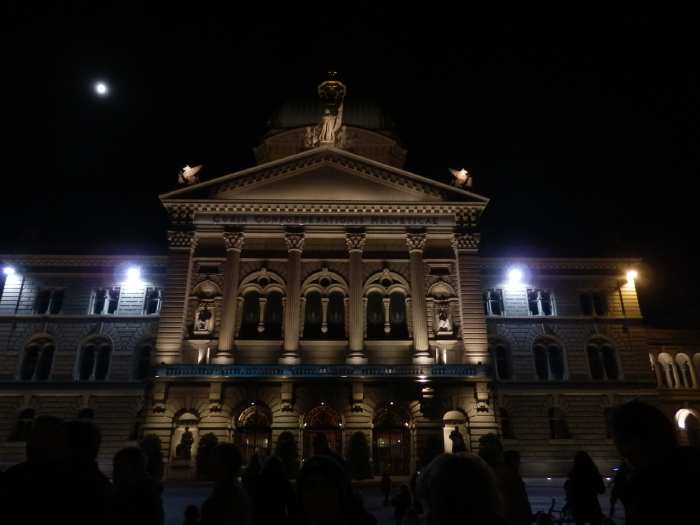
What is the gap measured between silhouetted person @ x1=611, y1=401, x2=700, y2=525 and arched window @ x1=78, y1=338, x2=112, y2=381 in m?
35.9

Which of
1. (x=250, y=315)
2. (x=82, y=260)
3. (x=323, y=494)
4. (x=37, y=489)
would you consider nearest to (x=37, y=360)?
(x=82, y=260)

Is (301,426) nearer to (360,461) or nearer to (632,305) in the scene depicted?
(360,461)

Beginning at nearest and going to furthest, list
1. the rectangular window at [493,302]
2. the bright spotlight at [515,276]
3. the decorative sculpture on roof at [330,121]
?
the decorative sculpture on roof at [330,121], the rectangular window at [493,302], the bright spotlight at [515,276]

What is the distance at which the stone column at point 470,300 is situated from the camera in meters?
29.8

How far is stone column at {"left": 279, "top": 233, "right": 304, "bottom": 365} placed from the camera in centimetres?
2915

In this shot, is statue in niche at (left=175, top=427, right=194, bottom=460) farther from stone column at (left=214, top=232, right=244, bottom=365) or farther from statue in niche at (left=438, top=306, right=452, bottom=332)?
statue in niche at (left=438, top=306, right=452, bottom=332)

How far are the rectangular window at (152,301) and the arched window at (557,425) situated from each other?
90.9ft

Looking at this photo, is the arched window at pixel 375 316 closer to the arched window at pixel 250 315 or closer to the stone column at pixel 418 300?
the stone column at pixel 418 300

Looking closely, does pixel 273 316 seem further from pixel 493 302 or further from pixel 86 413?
pixel 493 302

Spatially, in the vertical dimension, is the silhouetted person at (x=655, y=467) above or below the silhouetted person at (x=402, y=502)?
above

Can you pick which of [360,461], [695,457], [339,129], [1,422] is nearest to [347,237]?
[339,129]

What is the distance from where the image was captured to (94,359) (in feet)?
113

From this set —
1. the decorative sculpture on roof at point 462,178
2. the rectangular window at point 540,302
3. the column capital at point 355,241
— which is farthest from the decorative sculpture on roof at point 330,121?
the rectangular window at point 540,302

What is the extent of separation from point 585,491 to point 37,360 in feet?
116
